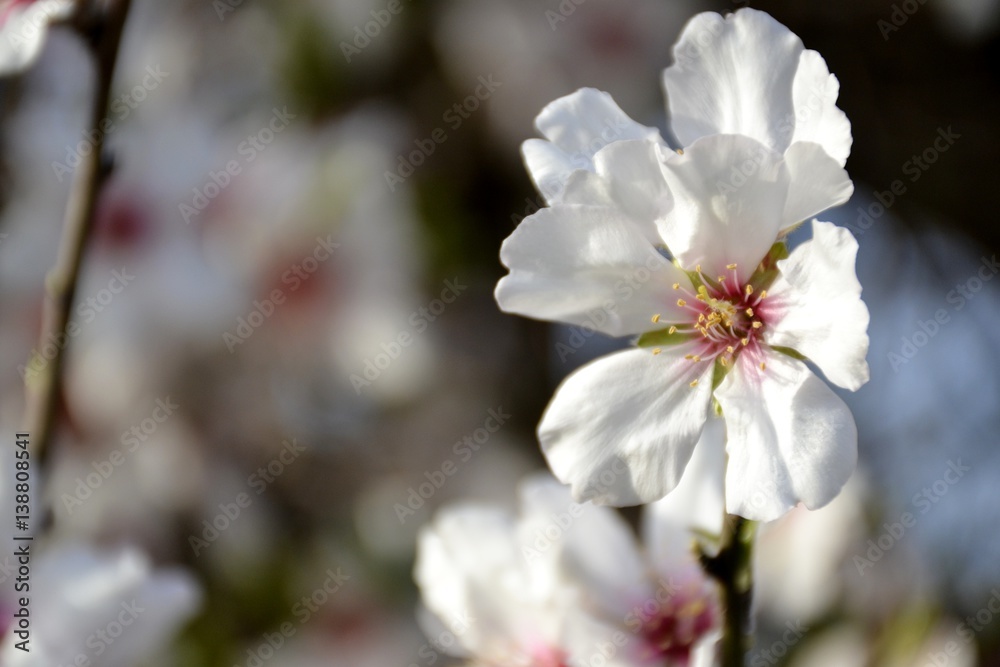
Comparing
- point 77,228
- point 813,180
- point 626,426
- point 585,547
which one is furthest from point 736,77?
point 77,228

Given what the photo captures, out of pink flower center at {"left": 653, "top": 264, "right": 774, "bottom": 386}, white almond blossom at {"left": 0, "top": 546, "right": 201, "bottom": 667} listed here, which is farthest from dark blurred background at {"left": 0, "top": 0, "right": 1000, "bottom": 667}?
pink flower center at {"left": 653, "top": 264, "right": 774, "bottom": 386}

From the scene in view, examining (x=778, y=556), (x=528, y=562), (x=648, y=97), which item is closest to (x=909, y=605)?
(x=778, y=556)

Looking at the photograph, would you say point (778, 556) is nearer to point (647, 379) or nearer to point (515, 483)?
point (647, 379)

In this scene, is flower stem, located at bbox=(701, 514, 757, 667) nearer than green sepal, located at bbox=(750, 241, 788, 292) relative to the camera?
Yes

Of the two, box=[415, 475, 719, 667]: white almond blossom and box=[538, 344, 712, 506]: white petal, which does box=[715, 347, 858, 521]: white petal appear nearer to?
box=[538, 344, 712, 506]: white petal

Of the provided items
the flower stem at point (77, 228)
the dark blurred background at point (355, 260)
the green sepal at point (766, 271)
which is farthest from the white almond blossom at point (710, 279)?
the dark blurred background at point (355, 260)

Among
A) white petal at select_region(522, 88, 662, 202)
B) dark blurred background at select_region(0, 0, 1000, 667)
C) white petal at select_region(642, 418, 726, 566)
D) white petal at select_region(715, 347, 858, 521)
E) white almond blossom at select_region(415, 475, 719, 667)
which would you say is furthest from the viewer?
dark blurred background at select_region(0, 0, 1000, 667)

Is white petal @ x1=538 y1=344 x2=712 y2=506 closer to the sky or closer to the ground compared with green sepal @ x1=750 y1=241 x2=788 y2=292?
closer to the ground

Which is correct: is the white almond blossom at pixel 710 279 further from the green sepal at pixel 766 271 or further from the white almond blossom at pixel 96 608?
the white almond blossom at pixel 96 608

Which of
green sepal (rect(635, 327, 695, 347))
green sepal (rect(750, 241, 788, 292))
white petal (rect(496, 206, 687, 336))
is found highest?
white petal (rect(496, 206, 687, 336))
